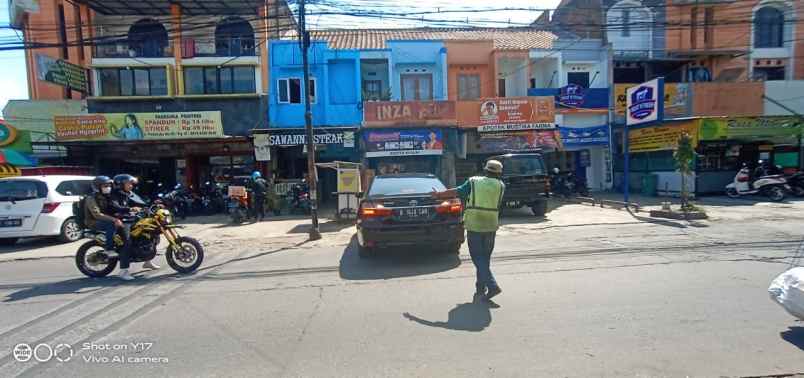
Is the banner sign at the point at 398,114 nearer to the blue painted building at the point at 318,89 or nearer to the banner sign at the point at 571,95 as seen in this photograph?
the blue painted building at the point at 318,89

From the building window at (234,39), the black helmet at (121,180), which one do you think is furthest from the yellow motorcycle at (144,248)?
the building window at (234,39)

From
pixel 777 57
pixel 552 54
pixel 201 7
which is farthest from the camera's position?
pixel 777 57

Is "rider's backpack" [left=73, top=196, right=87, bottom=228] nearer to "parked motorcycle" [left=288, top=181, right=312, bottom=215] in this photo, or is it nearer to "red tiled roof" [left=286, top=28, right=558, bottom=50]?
"parked motorcycle" [left=288, top=181, right=312, bottom=215]

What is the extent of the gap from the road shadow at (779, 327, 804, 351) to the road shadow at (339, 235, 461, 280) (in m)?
3.69

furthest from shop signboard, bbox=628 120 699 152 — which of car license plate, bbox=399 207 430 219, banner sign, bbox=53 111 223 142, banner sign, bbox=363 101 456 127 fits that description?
banner sign, bbox=53 111 223 142

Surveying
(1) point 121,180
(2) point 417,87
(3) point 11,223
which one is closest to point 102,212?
(1) point 121,180

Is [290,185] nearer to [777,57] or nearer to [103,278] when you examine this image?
[103,278]

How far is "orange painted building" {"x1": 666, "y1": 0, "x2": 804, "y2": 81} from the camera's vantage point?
1981cm

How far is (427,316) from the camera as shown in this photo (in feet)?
13.0

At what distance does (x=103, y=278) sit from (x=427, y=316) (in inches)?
214

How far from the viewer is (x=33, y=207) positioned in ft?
28.5

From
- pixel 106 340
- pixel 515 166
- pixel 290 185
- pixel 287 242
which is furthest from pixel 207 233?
pixel 515 166

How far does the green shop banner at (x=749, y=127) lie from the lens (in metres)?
14.7

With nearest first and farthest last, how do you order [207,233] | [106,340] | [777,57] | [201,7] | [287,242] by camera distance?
[106,340]
[287,242]
[207,233]
[201,7]
[777,57]
